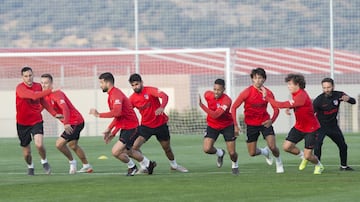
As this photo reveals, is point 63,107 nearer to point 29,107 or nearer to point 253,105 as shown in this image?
point 29,107

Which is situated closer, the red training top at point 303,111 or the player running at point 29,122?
the red training top at point 303,111

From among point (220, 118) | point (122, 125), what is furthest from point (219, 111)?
point (122, 125)

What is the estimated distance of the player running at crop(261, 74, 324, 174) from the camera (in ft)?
67.1

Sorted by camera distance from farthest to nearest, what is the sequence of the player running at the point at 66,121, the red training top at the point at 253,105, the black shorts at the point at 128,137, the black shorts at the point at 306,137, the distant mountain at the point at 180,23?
1. the distant mountain at the point at 180,23
2. the player running at the point at 66,121
3. the red training top at the point at 253,105
4. the black shorts at the point at 128,137
5. the black shorts at the point at 306,137

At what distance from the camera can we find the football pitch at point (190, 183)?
16578 millimetres

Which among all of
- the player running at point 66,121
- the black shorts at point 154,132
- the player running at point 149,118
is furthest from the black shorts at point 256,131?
the player running at point 66,121

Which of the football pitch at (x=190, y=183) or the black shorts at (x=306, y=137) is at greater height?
the black shorts at (x=306, y=137)

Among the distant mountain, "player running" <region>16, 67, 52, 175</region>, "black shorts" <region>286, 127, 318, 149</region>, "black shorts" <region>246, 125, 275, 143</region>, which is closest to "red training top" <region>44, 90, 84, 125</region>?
"player running" <region>16, 67, 52, 175</region>

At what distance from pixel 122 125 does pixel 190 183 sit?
9.58 feet

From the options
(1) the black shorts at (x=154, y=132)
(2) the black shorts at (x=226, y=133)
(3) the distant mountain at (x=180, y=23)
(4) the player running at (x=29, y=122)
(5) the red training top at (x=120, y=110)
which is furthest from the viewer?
(3) the distant mountain at (x=180, y=23)

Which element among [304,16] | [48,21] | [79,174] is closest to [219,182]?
[79,174]

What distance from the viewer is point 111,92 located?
21.0 meters

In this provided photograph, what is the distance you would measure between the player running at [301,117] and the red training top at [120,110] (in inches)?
98.6

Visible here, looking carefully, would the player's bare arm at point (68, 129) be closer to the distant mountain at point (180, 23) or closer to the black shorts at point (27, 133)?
the black shorts at point (27, 133)
